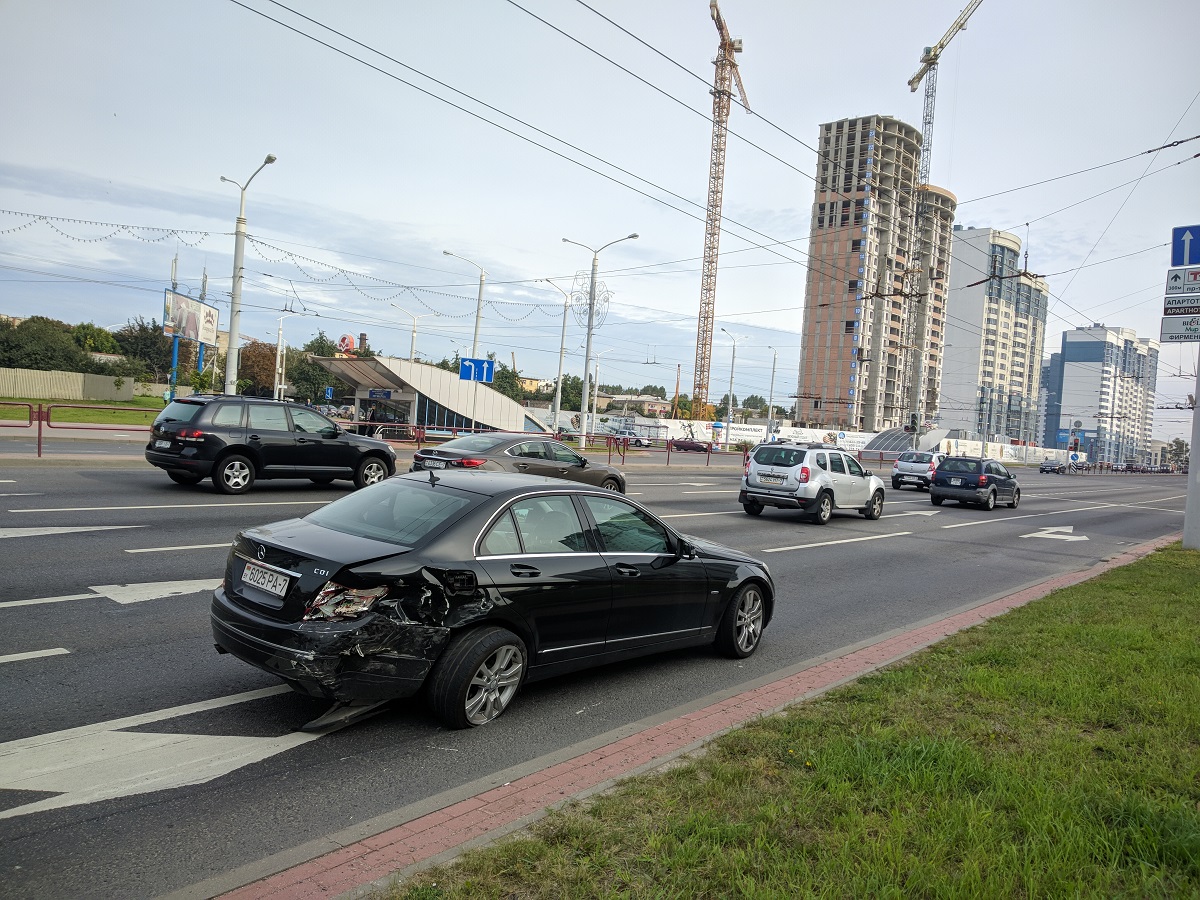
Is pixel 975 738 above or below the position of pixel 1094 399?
below

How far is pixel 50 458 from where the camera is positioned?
17266 mm

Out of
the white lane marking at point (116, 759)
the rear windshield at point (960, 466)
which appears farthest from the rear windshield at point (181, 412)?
the rear windshield at point (960, 466)

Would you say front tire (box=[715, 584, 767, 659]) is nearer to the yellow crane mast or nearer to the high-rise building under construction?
the yellow crane mast

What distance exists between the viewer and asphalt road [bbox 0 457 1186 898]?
3570 millimetres

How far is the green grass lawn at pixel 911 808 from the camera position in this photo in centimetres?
320

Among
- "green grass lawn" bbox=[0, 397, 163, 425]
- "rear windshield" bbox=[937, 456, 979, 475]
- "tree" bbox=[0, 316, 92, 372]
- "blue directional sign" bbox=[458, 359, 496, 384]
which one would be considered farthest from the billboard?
"rear windshield" bbox=[937, 456, 979, 475]

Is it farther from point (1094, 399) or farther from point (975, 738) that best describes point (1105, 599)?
point (1094, 399)

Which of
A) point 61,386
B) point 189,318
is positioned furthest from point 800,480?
point 61,386

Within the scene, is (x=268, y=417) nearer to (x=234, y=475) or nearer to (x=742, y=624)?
(x=234, y=475)

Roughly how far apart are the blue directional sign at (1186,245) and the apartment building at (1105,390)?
33110mm

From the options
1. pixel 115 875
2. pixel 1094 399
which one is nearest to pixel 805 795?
pixel 115 875

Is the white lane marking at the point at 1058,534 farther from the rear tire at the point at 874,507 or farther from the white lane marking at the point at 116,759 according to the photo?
the white lane marking at the point at 116,759

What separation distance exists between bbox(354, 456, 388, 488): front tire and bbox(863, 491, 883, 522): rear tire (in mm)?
11260

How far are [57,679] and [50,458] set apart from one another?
1432cm
